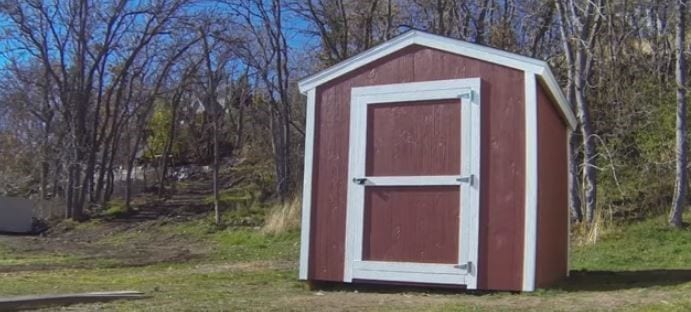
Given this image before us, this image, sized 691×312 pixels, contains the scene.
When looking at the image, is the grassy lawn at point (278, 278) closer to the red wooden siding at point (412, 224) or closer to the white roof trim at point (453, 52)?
the red wooden siding at point (412, 224)

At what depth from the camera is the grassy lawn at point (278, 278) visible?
613 cm

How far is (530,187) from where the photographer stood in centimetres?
688

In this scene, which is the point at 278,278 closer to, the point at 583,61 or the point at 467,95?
the point at 467,95

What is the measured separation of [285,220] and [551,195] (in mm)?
8676

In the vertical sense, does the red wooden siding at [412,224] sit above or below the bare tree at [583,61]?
below

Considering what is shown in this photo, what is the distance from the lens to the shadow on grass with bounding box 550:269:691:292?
730 cm

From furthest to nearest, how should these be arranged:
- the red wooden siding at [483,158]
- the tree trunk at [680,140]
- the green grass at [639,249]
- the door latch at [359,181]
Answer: the tree trunk at [680,140] → the green grass at [639,249] → the door latch at [359,181] → the red wooden siding at [483,158]

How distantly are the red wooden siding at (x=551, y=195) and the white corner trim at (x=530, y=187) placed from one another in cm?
15

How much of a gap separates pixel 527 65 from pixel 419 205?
5.34 feet

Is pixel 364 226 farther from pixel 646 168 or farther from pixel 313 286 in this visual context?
pixel 646 168

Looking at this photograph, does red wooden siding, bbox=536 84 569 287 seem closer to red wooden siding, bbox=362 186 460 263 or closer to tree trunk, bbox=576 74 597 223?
red wooden siding, bbox=362 186 460 263

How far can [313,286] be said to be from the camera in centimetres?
775

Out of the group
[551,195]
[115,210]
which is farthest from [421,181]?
[115,210]

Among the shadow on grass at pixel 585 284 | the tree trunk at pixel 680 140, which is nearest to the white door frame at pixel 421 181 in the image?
the shadow on grass at pixel 585 284
